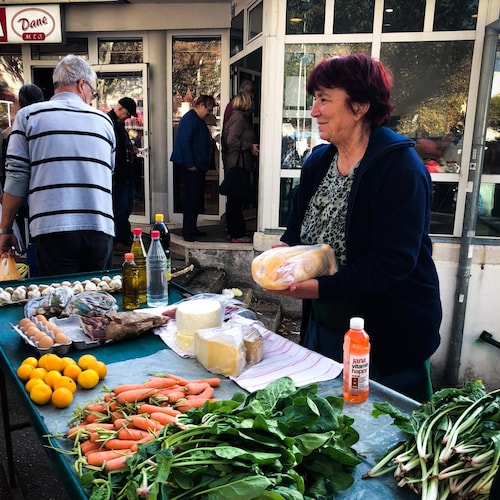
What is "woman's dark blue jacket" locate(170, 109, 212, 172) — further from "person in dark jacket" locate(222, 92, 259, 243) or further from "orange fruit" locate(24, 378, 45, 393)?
"orange fruit" locate(24, 378, 45, 393)

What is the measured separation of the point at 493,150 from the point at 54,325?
4740 mm

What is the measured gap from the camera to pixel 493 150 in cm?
529

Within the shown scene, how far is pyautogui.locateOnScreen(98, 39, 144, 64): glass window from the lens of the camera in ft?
26.9

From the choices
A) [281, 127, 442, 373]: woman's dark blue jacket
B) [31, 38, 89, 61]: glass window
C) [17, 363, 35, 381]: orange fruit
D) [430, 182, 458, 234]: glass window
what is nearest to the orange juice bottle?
[281, 127, 442, 373]: woman's dark blue jacket

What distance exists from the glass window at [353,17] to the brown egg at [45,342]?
4.62 meters

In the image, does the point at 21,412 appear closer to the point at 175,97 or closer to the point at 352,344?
the point at 352,344

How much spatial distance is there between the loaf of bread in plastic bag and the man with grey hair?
1.47m

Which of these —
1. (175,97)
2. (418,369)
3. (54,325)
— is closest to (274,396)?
(418,369)

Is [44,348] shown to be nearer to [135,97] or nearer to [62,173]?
[62,173]

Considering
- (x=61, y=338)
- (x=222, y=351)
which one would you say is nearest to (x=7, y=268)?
(x=61, y=338)

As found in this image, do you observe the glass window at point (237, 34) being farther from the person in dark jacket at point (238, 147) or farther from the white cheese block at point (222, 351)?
the white cheese block at point (222, 351)

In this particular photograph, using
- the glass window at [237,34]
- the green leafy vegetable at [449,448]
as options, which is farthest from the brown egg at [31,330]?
the glass window at [237,34]

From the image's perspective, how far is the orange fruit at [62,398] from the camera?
1.62 meters

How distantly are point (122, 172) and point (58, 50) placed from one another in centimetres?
339
